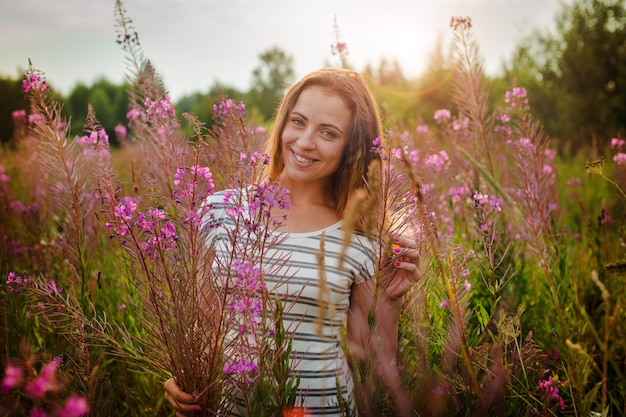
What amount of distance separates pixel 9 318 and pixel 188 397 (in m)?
1.58

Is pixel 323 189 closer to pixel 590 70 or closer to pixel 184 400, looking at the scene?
pixel 184 400

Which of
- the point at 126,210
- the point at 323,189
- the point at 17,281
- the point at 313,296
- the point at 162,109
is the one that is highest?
the point at 162,109

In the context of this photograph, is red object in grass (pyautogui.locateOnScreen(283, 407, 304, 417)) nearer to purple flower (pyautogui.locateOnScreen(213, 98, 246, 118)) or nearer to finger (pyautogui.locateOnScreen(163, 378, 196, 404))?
finger (pyautogui.locateOnScreen(163, 378, 196, 404))

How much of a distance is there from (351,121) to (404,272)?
1.03 meters

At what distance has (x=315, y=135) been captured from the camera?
8.28 feet

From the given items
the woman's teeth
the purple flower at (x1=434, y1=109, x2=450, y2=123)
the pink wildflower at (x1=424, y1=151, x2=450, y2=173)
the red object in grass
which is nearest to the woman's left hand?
the red object in grass

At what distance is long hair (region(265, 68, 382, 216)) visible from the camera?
265cm

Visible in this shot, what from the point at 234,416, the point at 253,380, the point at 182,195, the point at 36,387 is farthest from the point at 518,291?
the point at 36,387

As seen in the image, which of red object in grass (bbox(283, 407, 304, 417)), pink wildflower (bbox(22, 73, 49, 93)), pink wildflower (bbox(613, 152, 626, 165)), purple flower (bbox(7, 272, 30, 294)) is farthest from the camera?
pink wildflower (bbox(613, 152, 626, 165))

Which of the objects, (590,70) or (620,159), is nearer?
(620,159)

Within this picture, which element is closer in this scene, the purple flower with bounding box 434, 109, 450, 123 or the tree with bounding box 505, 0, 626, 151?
the purple flower with bounding box 434, 109, 450, 123

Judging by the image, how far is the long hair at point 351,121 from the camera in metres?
2.65

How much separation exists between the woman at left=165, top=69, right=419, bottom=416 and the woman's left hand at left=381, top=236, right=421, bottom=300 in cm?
5

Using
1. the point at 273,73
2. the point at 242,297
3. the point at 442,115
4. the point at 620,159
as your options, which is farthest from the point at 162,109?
the point at 273,73
